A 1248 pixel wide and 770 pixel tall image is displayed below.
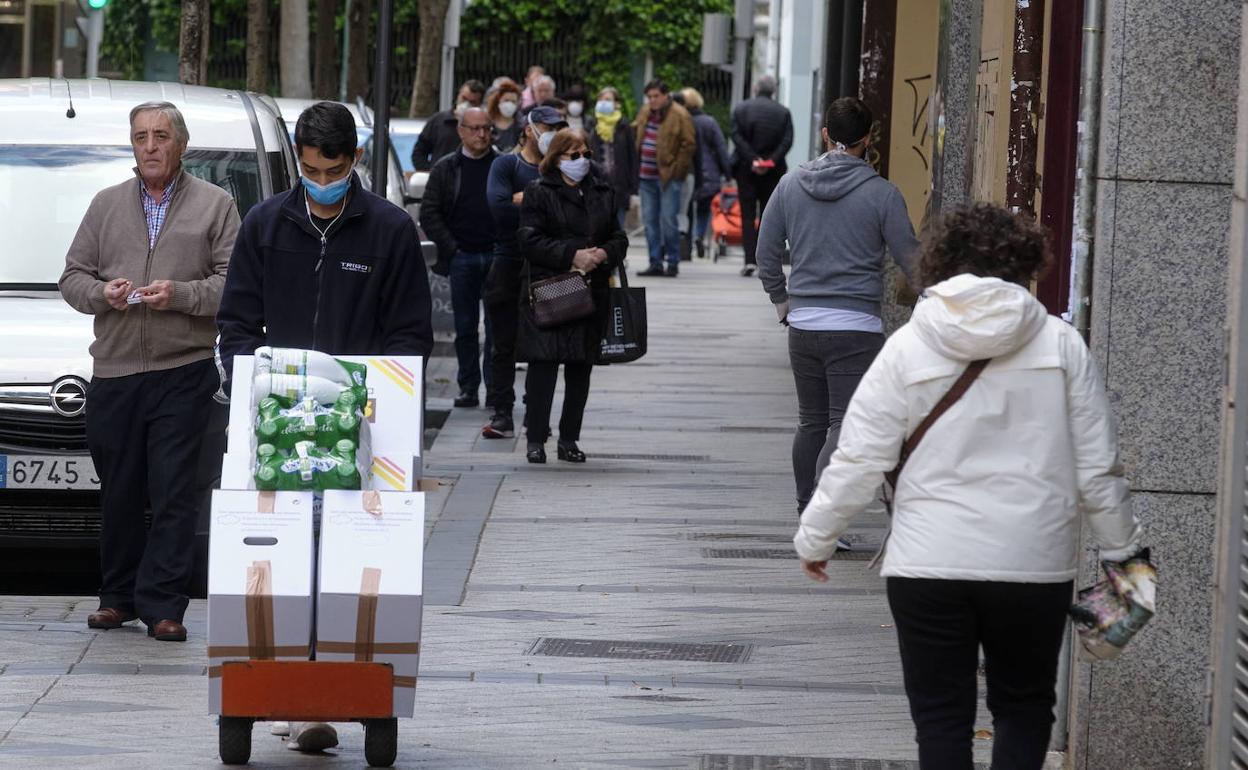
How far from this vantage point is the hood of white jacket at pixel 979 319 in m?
4.56

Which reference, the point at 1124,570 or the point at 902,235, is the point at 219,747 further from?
Result: the point at 902,235

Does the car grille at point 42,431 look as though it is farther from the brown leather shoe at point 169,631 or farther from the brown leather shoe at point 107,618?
the brown leather shoe at point 169,631

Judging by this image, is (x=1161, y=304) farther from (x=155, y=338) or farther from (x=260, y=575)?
(x=155, y=338)

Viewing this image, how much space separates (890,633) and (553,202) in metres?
4.18

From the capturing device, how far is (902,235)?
8.85 metres

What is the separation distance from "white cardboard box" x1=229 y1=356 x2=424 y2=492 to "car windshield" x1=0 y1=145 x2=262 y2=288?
3.44 metres

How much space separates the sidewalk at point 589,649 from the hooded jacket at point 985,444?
157 cm

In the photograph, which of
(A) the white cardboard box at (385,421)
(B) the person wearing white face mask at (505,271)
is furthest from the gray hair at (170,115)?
(B) the person wearing white face mask at (505,271)

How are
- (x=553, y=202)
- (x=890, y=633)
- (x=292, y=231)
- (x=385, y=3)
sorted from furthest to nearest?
(x=553, y=202)
(x=385, y=3)
(x=890, y=633)
(x=292, y=231)

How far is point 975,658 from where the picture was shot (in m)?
4.78

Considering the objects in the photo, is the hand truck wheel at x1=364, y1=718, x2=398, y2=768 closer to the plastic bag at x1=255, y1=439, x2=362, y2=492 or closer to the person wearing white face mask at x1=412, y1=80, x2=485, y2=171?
the plastic bag at x1=255, y1=439, x2=362, y2=492

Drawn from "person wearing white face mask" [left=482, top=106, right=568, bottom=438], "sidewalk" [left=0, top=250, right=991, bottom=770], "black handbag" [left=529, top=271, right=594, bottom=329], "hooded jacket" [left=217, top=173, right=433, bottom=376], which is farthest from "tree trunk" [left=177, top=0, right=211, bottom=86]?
"hooded jacket" [left=217, top=173, right=433, bottom=376]

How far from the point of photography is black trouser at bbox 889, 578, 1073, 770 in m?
4.67

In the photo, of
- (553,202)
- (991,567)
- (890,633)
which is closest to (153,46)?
(553,202)
